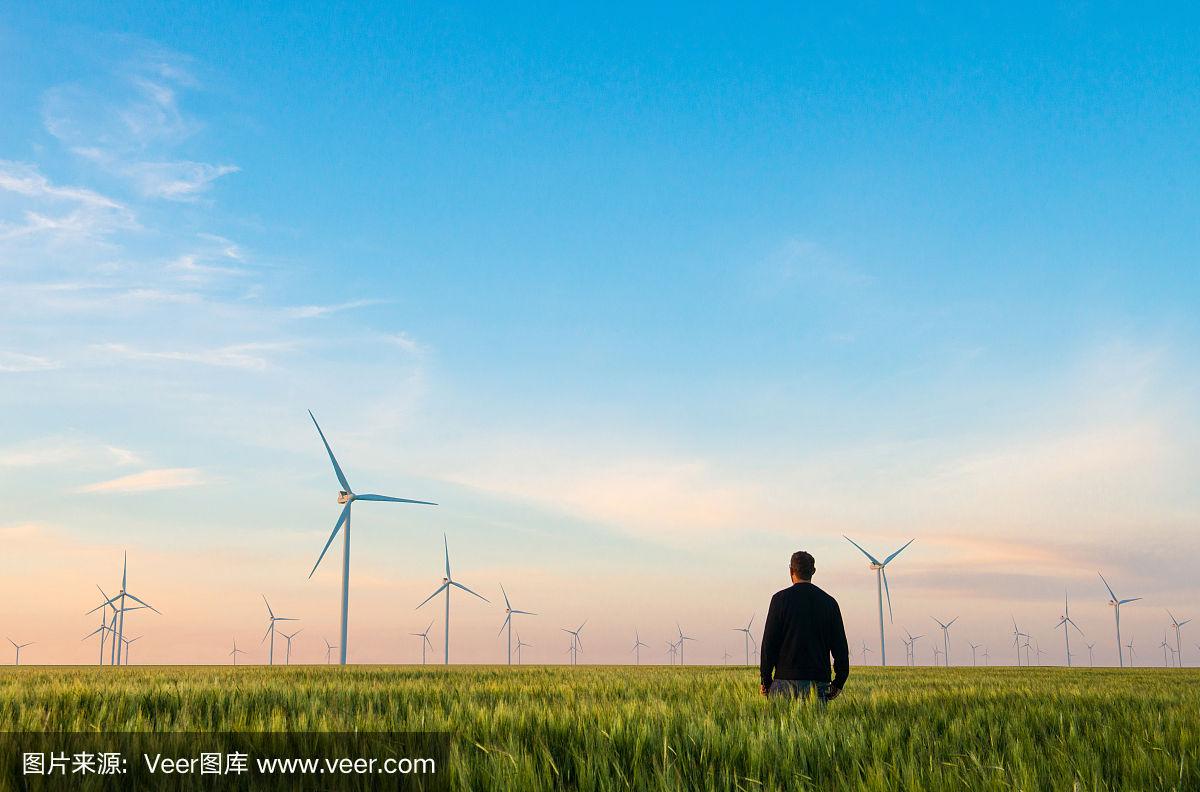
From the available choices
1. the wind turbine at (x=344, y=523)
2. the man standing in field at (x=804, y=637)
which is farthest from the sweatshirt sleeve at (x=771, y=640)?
the wind turbine at (x=344, y=523)

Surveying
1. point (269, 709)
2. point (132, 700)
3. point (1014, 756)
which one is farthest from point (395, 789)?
point (132, 700)

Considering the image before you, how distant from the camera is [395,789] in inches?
227

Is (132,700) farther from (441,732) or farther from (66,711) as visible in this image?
(441,732)

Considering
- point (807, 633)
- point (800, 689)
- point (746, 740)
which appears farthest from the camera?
point (800, 689)

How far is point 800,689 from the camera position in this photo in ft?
37.6

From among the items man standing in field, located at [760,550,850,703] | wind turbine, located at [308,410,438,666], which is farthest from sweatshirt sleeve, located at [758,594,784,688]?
wind turbine, located at [308,410,438,666]

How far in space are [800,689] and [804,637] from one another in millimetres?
707

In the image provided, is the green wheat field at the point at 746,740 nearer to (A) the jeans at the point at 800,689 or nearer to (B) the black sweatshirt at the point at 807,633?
(A) the jeans at the point at 800,689

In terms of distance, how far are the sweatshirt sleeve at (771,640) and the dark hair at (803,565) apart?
0.42 meters

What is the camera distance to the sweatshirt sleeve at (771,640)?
37.9ft

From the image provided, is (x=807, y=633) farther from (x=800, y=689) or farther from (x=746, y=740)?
(x=746, y=740)

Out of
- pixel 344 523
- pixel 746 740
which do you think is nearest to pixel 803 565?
pixel 746 740

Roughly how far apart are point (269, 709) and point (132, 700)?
2.29 m

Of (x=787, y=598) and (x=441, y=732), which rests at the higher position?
(x=787, y=598)
